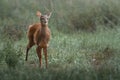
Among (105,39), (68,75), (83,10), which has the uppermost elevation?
(83,10)

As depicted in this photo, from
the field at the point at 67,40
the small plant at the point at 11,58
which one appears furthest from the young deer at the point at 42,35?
the small plant at the point at 11,58

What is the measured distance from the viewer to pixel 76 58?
10234 mm

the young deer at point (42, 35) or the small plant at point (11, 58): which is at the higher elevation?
the young deer at point (42, 35)

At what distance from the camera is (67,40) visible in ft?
39.5

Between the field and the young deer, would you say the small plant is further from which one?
the young deer

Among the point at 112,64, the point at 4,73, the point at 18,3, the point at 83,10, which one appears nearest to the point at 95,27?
the point at 83,10

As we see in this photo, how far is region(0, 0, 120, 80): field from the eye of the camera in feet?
26.8

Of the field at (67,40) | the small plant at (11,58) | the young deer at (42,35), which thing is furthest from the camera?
the young deer at (42,35)

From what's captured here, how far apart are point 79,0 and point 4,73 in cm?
736

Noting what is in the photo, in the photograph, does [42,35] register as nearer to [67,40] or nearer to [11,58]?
[11,58]

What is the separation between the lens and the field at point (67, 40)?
817cm

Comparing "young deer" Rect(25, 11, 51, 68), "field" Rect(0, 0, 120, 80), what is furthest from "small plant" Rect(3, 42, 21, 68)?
"young deer" Rect(25, 11, 51, 68)

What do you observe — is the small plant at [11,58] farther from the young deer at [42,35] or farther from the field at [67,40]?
the young deer at [42,35]

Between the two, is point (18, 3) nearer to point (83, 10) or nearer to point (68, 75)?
point (83, 10)
